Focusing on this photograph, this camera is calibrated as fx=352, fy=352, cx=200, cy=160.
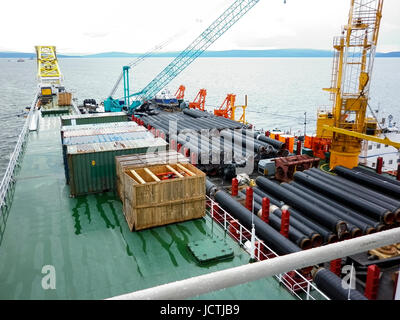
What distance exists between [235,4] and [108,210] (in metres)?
61.1

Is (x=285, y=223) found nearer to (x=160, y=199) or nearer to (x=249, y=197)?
(x=249, y=197)

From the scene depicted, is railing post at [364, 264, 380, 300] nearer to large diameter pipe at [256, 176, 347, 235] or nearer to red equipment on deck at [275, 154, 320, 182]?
large diameter pipe at [256, 176, 347, 235]

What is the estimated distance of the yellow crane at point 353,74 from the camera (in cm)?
3228

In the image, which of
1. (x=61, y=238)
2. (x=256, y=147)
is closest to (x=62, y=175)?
(x=61, y=238)

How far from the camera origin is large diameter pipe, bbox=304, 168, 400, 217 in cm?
2406

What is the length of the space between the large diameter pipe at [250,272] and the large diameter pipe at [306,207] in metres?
20.7

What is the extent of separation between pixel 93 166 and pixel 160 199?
22.2ft

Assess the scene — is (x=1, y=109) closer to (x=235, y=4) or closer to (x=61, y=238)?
(x=235, y=4)

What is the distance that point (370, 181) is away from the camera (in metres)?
28.4

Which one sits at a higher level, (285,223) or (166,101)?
(166,101)

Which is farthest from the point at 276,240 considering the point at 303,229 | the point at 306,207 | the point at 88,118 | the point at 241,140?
the point at 88,118

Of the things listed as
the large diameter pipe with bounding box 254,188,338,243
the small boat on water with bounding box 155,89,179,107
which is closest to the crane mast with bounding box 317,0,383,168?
the large diameter pipe with bounding box 254,188,338,243

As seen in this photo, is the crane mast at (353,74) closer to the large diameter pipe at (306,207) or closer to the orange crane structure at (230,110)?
the large diameter pipe at (306,207)

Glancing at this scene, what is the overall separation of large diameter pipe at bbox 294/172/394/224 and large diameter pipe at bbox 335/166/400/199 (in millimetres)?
3500
